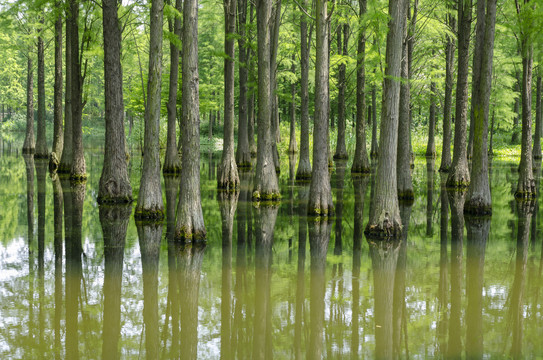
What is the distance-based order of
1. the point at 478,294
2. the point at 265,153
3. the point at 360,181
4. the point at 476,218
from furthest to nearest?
the point at 360,181, the point at 265,153, the point at 476,218, the point at 478,294

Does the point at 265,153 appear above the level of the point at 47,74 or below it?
below

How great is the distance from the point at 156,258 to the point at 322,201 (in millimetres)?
5455

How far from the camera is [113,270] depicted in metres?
8.66

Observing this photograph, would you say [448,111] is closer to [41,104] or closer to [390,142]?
[390,142]

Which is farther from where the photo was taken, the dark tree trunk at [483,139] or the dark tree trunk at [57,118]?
the dark tree trunk at [57,118]

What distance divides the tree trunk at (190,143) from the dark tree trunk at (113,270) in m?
1.29

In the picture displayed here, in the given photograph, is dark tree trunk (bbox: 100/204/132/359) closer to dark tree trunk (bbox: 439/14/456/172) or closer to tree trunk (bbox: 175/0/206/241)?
tree trunk (bbox: 175/0/206/241)

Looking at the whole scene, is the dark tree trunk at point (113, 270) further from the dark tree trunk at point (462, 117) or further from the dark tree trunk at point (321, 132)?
the dark tree trunk at point (462, 117)

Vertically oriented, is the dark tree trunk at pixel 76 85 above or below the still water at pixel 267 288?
above

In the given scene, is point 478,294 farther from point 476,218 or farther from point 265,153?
point 265,153

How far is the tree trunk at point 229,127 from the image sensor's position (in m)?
18.7

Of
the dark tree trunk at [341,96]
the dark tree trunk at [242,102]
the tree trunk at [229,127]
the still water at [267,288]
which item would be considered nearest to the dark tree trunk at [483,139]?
the still water at [267,288]

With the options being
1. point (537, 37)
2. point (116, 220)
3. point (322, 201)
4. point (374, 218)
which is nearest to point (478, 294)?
point (374, 218)

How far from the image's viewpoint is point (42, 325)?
6.21 m
